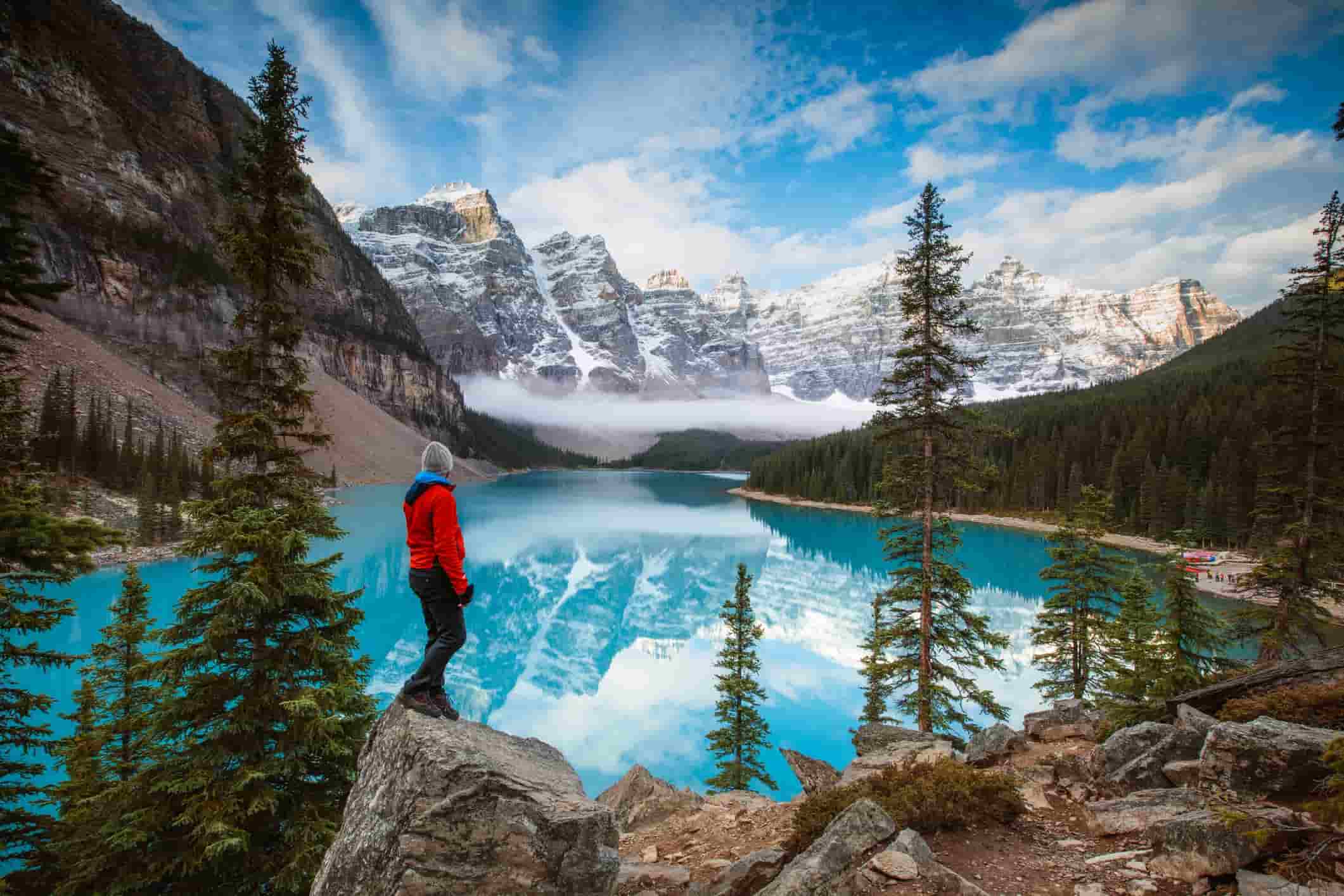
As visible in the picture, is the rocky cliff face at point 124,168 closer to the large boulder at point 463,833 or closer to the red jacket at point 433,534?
the red jacket at point 433,534

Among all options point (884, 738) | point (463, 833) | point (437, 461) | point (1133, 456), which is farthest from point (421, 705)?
point (1133, 456)

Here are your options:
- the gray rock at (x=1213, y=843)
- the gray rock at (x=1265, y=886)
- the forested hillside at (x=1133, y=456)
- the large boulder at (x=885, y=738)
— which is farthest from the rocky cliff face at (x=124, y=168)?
the gray rock at (x=1265, y=886)

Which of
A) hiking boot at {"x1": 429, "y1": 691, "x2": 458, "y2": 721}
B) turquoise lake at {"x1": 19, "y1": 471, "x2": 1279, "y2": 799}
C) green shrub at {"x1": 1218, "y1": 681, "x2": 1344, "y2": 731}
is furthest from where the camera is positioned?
turquoise lake at {"x1": 19, "y1": 471, "x2": 1279, "y2": 799}

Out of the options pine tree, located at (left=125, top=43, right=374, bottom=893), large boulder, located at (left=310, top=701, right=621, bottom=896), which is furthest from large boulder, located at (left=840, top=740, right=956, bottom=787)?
pine tree, located at (left=125, top=43, right=374, bottom=893)

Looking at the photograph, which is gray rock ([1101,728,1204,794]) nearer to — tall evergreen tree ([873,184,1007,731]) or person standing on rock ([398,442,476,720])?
tall evergreen tree ([873,184,1007,731])

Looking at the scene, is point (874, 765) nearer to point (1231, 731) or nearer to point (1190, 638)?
point (1231, 731)

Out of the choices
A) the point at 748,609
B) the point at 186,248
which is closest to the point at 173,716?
the point at 748,609

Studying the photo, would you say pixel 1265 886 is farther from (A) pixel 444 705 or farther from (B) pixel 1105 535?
(B) pixel 1105 535

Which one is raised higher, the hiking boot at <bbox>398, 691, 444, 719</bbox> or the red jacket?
the red jacket

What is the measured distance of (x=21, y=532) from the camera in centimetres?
688

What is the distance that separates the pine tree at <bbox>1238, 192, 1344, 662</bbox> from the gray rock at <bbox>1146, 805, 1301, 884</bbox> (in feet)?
51.3

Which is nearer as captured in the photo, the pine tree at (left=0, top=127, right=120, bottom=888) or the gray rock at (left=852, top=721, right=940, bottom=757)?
the pine tree at (left=0, top=127, right=120, bottom=888)

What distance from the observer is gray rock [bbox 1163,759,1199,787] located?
670 centimetres

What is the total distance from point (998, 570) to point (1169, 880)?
202ft
